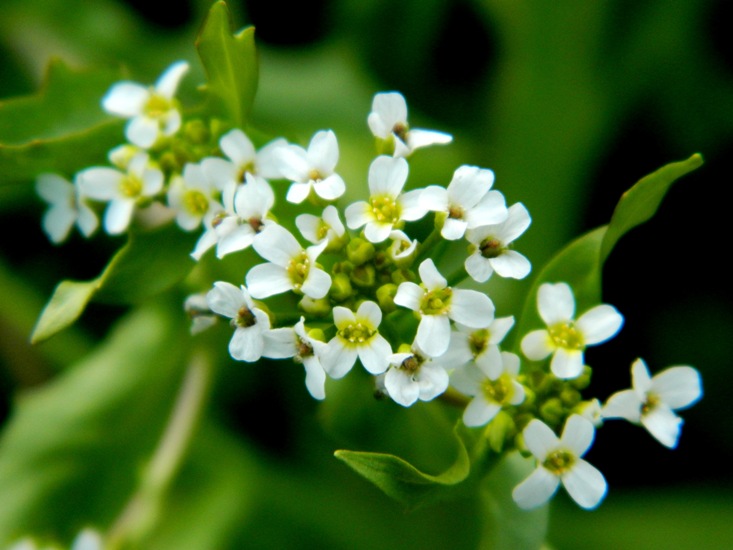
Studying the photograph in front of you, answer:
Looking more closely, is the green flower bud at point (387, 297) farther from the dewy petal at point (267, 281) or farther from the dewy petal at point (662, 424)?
the dewy petal at point (662, 424)

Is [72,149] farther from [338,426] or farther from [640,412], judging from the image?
[640,412]

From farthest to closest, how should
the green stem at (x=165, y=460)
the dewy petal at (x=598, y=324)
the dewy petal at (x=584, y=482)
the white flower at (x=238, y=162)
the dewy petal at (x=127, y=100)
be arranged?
the green stem at (x=165, y=460) → the dewy petal at (x=127, y=100) → the white flower at (x=238, y=162) → the dewy petal at (x=598, y=324) → the dewy petal at (x=584, y=482)

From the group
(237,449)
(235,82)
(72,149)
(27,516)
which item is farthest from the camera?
(237,449)

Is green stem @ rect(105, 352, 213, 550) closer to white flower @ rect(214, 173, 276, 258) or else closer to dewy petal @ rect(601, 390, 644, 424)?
white flower @ rect(214, 173, 276, 258)

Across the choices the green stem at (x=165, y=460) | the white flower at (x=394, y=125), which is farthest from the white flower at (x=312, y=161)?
the green stem at (x=165, y=460)

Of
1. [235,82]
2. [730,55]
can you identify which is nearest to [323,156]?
[235,82]

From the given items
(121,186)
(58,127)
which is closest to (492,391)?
(121,186)
